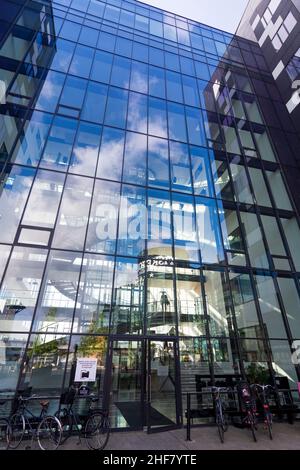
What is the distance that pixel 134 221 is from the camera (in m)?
10.1

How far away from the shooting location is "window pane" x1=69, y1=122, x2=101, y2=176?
10.3m

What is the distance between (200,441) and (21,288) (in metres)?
6.49

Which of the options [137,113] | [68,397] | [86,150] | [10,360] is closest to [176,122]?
[137,113]

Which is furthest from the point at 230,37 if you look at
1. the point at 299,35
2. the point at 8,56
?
the point at 8,56

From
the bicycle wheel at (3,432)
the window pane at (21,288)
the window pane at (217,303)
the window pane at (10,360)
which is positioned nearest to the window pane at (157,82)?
the window pane at (217,303)

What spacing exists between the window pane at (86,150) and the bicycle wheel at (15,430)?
322 inches

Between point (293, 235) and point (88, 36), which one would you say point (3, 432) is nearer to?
point (293, 235)

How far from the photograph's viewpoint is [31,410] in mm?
6414

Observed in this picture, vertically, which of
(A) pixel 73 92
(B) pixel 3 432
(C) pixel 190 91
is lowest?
(B) pixel 3 432

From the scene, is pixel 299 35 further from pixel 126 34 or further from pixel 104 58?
pixel 104 58

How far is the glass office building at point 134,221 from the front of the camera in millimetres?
7570

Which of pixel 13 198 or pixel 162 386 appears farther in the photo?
pixel 13 198

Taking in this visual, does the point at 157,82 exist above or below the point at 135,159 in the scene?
above

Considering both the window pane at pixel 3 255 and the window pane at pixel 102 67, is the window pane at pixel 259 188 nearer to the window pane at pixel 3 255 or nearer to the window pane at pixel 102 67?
the window pane at pixel 102 67
